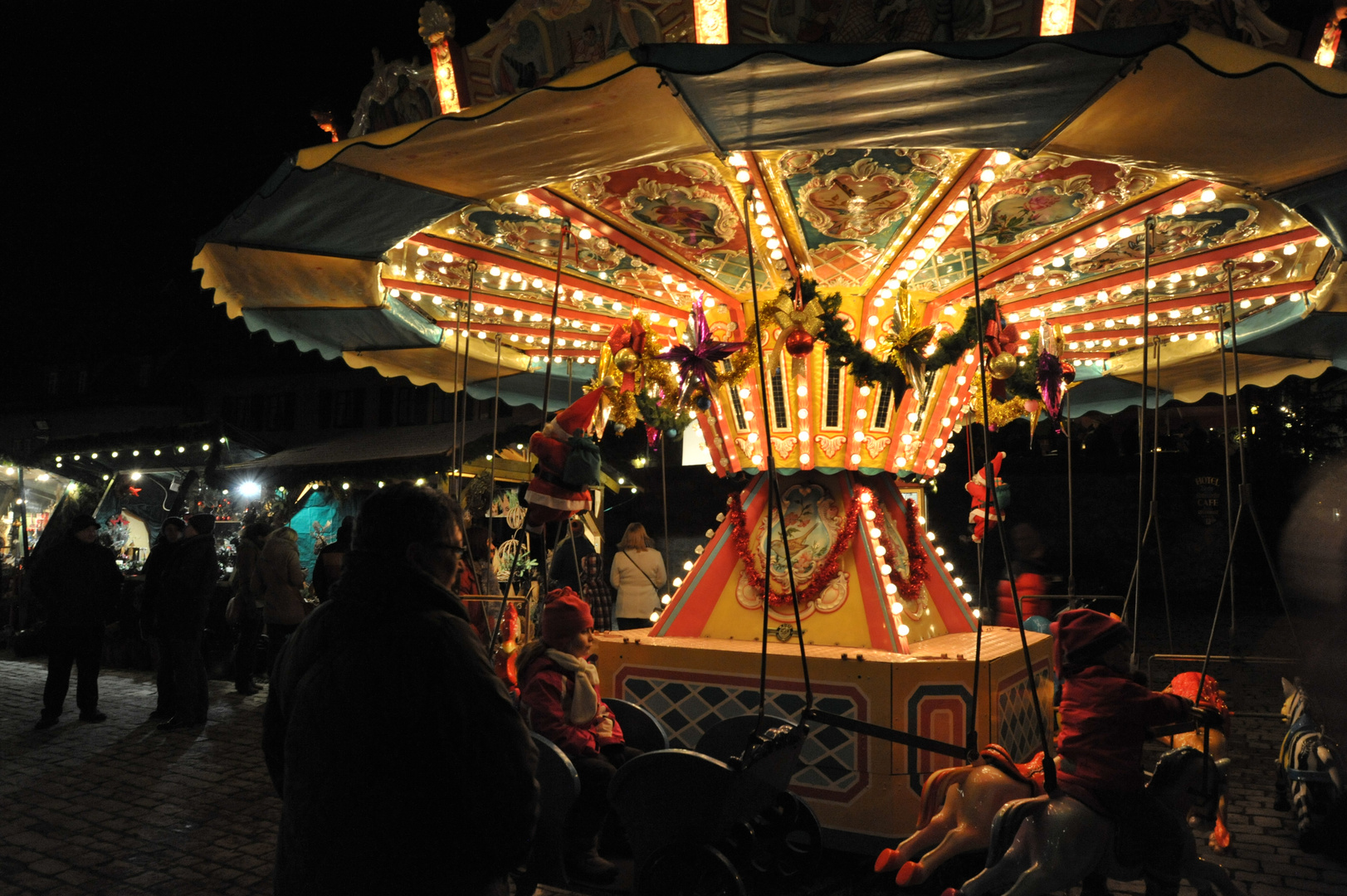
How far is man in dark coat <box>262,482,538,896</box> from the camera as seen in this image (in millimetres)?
1847

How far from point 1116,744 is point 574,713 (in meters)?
2.20

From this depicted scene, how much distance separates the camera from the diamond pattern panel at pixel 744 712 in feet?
15.9

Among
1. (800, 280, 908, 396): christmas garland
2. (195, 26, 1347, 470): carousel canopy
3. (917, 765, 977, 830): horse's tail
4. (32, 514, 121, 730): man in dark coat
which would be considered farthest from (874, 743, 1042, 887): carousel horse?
(32, 514, 121, 730): man in dark coat

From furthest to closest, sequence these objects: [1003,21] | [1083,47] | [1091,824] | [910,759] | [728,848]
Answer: [910,759] → [728,848] → [1091,824] → [1003,21] → [1083,47]

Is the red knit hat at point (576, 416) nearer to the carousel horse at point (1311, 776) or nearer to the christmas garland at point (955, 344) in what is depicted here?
the christmas garland at point (955, 344)

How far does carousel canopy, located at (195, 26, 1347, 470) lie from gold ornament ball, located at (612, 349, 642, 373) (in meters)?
0.63

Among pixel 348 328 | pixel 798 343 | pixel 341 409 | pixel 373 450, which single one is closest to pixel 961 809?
pixel 798 343

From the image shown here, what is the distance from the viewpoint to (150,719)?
26.2 ft

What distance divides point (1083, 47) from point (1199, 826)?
4.54 metres

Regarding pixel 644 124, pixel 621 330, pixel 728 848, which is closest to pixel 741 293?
pixel 621 330

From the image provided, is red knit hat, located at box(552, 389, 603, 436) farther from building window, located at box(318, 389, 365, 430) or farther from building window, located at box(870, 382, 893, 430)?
building window, located at box(318, 389, 365, 430)

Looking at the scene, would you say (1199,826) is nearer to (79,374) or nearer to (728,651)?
(728,651)

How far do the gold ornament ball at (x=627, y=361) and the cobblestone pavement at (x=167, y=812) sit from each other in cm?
325

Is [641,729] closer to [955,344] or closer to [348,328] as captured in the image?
[955,344]
